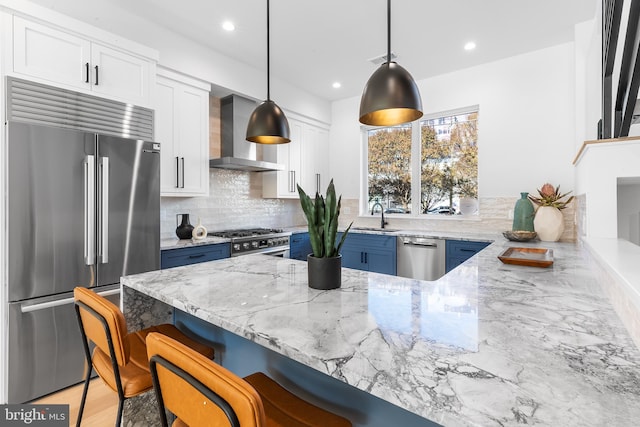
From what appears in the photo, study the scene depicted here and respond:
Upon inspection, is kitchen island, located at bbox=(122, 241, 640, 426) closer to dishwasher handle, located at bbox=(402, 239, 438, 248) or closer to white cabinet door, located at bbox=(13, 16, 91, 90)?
white cabinet door, located at bbox=(13, 16, 91, 90)

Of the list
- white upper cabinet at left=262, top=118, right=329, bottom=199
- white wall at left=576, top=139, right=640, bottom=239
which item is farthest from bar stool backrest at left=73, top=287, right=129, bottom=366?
white upper cabinet at left=262, top=118, right=329, bottom=199

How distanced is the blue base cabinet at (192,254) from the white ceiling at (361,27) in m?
1.96

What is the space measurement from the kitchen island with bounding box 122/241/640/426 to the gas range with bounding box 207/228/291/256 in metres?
1.66

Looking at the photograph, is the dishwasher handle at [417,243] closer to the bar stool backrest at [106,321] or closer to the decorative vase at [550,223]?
the decorative vase at [550,223]

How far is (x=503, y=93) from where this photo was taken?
151 inches

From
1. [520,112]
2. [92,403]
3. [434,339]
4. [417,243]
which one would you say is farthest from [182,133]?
[520,112]

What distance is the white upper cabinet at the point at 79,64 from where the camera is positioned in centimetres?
211

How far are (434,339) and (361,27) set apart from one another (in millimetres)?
3086

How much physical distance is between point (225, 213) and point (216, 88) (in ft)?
4.88

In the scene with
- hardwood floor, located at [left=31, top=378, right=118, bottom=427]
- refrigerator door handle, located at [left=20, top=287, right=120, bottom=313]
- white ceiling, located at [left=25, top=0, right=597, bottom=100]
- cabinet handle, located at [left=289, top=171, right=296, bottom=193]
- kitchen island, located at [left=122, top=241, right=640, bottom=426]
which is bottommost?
hardwood floor, located at [left=31, top=378, right=118, bottom=427]

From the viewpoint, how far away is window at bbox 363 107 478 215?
4.23 metres

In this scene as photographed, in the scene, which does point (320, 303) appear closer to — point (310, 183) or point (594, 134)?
point (594, 134)

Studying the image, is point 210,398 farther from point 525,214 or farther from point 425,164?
point 425,164

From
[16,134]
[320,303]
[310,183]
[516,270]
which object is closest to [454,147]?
[310,183]
